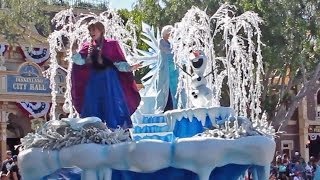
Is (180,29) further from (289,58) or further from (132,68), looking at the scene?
(289,58)

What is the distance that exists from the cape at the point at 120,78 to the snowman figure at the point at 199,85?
3.24 feet

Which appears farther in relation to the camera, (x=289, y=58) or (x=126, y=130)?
(x=289, y=58)

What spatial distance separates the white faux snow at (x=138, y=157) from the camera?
8047 millimetres

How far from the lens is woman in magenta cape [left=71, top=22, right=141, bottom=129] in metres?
9.19

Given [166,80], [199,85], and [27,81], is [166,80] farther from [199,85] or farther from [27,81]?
[27,81]

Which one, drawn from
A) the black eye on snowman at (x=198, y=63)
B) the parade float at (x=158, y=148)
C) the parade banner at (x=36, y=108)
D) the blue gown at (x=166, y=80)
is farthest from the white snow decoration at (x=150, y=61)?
the parade banner at (x=36, y=108)

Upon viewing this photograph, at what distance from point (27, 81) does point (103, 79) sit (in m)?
20.2

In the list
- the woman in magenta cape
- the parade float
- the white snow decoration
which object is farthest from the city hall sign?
the woman in magenta cape

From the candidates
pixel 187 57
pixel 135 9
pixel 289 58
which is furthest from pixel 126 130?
pixel 135 9

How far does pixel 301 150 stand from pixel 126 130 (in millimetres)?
30649

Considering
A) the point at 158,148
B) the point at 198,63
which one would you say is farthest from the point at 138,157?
the point at 198,63

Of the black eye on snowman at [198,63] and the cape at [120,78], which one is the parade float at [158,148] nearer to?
the cape at [120,78]

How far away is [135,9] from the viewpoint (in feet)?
92.2

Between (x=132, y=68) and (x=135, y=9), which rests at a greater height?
(x=135, y=9)
